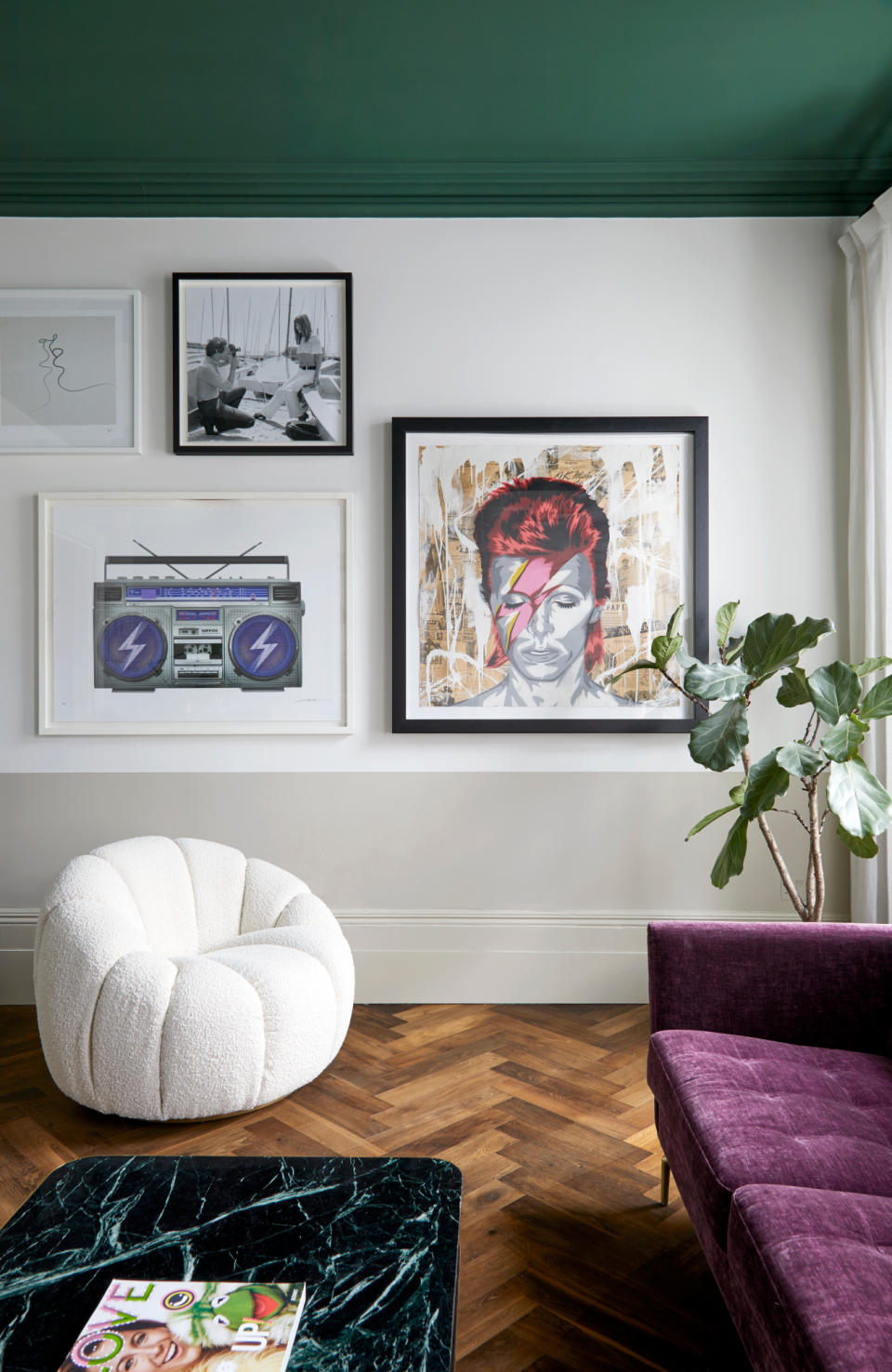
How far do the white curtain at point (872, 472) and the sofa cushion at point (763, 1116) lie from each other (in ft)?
4.22

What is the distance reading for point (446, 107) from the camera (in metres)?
2.65

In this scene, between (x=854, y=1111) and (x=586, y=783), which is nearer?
(x=854, y=1111)

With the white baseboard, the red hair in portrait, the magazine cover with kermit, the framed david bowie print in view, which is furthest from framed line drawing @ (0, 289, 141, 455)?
the magazine cover with kermit

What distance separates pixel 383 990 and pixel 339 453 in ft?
6.20

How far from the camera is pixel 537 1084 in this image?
8.14 ft

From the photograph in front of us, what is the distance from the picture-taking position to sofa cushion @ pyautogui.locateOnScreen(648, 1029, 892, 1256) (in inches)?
53.4

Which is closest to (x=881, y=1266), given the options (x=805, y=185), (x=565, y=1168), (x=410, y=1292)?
(x=410, y=1292)

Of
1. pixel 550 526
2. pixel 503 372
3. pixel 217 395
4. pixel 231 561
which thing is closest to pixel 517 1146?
pixel 550 526

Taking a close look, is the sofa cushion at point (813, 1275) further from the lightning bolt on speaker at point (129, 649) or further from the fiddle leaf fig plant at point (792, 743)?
the lightning bolt on speaker at point (129, 649)

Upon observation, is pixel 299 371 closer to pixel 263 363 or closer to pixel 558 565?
pixel 263 363

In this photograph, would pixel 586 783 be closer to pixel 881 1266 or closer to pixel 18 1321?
pixel 881 1266

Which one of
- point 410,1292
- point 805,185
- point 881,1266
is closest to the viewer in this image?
point 881,1266

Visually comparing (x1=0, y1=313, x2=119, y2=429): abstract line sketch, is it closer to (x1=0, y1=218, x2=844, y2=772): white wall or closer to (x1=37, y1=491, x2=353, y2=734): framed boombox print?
(x1=0, y1=218, x2=844, y2=772): white wall

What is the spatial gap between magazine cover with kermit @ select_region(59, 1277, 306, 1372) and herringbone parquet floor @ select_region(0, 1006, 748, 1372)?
52 cm
